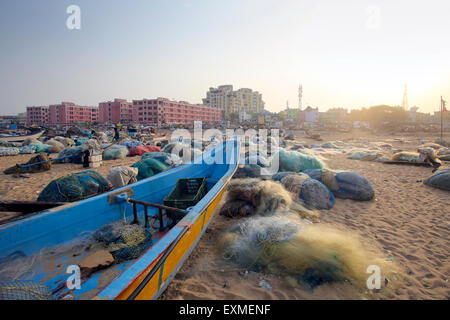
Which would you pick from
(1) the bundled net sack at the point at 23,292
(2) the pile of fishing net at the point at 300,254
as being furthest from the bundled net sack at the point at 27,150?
(2) the pile of fishing net at the point at 300,254

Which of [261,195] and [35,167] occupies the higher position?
[35,167]

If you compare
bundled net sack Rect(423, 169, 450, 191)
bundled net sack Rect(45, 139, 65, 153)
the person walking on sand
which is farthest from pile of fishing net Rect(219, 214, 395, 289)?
bundled net sack Rect(45, 139, 65, 153)

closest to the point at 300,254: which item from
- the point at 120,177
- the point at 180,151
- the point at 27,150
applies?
the point at 120,177

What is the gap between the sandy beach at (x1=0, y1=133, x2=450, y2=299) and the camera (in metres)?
2.15

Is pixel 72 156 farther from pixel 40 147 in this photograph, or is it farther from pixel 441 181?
pixel 441 181

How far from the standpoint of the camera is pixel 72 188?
12.6 ft

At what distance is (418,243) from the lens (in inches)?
123

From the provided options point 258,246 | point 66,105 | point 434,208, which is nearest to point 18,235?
point 258,246

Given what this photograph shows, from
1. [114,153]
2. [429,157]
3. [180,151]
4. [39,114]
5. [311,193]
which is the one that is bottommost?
[311,193]

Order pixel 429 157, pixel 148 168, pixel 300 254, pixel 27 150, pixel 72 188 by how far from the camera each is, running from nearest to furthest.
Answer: pixel 300 254 < pixel 72 188 < pixel 148 168 < pixel 429 157 < pixel 27 150

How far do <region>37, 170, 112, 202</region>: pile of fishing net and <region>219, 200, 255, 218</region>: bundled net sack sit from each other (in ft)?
8.11

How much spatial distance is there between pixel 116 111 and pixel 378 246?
75.7 meters
